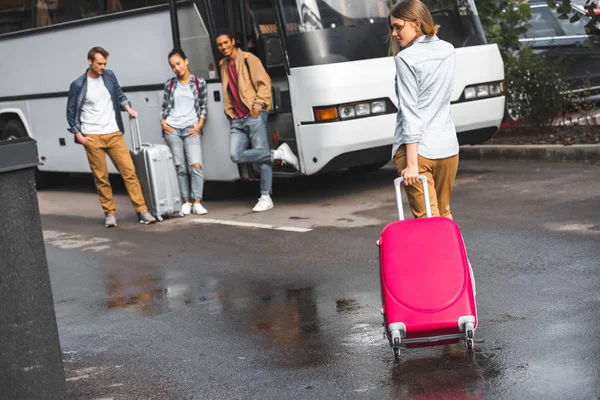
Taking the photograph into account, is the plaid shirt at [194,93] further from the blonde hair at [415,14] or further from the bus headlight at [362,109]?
the blonde hair at [415,14]

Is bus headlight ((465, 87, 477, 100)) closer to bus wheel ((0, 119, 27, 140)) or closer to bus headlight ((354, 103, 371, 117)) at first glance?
bus headlight ((354, 103, 371, 117))

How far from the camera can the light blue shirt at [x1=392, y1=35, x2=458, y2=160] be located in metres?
5.82

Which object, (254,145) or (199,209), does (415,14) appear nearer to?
(254,145)

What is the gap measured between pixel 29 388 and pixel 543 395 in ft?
7.45

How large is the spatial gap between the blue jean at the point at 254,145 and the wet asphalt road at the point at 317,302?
1.53 feet

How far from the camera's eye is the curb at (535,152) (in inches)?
503

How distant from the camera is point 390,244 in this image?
5.46 m

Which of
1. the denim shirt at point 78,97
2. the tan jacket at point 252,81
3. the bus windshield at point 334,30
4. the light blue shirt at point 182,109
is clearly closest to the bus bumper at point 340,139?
the tan jacket at point 252,81

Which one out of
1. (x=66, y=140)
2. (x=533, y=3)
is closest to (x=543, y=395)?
(x=66, y=140)

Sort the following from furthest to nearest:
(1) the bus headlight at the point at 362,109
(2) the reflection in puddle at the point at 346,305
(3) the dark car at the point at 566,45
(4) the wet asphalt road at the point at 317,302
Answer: (3) the dark car at the point at 566,45
(1) the bus headlight at the point at 362,109
(2) the reflection in puddle at the point at 346,305
(4) the wet asphalt road at the point at 317,302

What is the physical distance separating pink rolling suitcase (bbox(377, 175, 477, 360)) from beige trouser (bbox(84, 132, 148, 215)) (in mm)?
6568

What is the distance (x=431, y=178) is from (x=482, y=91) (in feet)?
21.2

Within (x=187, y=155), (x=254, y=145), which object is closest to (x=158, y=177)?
(x=187, y=155)

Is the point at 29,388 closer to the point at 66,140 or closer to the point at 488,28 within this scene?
the point at 66,140
